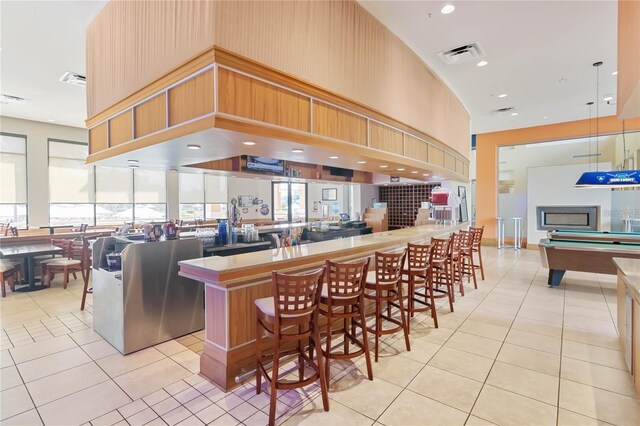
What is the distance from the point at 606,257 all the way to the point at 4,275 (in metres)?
9.99

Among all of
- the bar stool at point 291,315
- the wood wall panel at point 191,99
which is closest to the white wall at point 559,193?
the bar stool at point 291,315

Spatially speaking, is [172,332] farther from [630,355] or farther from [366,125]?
[630,355]

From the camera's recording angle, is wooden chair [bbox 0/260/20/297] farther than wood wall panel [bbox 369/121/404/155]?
Yes

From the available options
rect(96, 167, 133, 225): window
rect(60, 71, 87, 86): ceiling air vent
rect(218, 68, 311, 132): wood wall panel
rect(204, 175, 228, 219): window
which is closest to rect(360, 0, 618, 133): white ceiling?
rect(218, 68, 311, 132): wood wall panel

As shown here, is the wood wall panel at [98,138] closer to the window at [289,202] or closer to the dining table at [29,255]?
the dining table at [29,255]

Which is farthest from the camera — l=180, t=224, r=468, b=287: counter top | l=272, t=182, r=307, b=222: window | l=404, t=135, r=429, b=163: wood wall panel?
l=272, t=182, r=307, b=222: window

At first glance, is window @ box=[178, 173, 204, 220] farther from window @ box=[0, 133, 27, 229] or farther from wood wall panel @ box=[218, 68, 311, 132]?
wood wall panel @ box=[218, 68, 311, 132]

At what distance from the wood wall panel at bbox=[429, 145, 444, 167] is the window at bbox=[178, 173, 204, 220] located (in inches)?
291

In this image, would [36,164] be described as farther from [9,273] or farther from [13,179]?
[9,273]

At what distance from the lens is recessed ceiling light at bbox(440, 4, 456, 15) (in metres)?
3.62

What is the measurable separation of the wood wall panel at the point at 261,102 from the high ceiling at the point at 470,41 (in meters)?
1.85

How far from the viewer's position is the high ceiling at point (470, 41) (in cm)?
369

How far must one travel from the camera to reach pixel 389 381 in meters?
2.62

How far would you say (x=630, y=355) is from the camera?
105 inches
